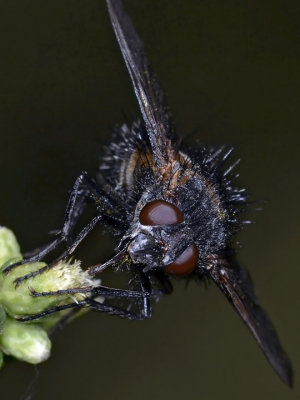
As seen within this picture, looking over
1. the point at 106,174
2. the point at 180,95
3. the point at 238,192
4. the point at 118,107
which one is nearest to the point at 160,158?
the point at 238,192

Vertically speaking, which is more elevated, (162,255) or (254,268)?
(162,255)

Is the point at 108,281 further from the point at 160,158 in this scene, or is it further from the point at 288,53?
the point at 288,53

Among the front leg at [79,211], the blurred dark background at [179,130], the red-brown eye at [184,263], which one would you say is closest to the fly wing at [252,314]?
the red-brown eye at [184,263]

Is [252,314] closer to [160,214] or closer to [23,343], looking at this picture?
[160,214]

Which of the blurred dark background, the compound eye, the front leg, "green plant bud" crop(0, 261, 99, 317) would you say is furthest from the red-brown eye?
the blurred dark background

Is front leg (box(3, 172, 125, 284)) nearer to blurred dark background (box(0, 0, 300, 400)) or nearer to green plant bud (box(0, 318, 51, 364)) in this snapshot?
green plant bud (box(0, 318, 51, 364))

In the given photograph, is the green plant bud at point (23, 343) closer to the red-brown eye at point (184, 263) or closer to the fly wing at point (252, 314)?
the red-brown eye at point (184, 263)
